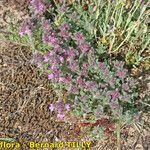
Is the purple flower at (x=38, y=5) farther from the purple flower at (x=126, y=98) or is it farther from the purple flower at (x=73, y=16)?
the purple flower at (x=126, y=98)

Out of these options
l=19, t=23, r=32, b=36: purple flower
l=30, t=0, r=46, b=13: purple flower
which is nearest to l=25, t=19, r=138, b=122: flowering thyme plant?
Answer: l=19, t=23, r=32, b=36: purple flower

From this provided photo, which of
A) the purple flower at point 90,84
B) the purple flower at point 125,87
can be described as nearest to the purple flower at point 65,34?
the purple flower at point 90,84

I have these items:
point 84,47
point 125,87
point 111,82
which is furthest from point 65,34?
point 125,87

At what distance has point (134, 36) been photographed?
3.52m

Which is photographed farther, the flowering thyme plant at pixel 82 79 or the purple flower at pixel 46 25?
the purple flower at pixel 46 25

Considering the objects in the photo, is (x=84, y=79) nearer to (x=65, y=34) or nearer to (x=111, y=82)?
(x=111, y=82)

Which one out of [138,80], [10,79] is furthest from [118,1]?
[10,79]

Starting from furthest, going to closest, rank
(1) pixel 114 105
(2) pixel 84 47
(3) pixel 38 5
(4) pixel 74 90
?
(3) pixel 38 5
(2) pixel 84 47
(4) pixel 74 90
(1) pixel 114 105

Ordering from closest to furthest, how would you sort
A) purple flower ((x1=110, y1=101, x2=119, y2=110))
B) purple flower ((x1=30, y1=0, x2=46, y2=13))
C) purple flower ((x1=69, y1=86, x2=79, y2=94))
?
purple flower ((x1=110, y1=101, x2=119, y2=110))
purple flower ((x1=69, y1=86, x2=79, y2=94))
purple flower ((x1=30, y1=0, x2=46, y2=13))

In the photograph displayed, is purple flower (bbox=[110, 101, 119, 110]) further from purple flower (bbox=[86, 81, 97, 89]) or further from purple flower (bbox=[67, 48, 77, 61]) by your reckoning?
purple flower (bbox=[67, 48, 77, 61])

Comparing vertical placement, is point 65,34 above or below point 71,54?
above

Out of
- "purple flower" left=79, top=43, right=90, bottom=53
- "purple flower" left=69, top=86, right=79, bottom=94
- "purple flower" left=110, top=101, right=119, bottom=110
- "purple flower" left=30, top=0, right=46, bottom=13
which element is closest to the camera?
"purple flower" left=110, top=101, right=119, bottom=110

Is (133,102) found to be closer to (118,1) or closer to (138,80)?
(138,80)

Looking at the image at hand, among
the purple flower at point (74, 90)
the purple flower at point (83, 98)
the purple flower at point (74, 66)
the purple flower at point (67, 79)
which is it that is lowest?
the purple flower at point (83, 98)
